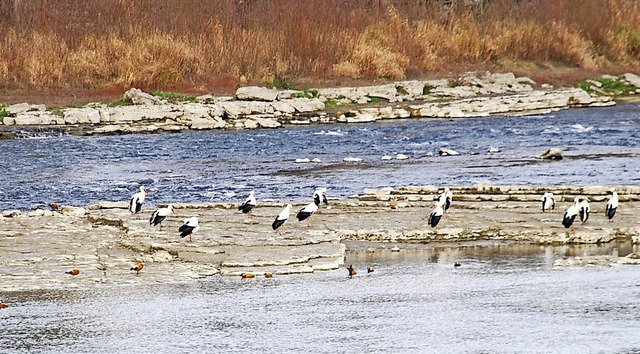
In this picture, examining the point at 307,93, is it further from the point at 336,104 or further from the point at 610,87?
the point at 610,87

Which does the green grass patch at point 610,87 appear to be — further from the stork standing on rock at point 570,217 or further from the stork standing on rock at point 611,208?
the stork standing on rock at point 570,217

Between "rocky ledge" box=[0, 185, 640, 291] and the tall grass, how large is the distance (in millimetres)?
26327

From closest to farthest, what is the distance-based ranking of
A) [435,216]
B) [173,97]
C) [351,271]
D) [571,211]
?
[351,271]
[571,211]
[435,216]
[173,97]

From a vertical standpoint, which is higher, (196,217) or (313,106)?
(196,217)

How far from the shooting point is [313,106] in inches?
1818

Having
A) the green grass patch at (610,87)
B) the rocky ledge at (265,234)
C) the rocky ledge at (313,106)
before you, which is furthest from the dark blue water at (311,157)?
the green grass patch at (610,87)

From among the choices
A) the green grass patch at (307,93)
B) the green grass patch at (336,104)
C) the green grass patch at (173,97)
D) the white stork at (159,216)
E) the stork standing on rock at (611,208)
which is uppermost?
the stork standing on rock at (611,208)

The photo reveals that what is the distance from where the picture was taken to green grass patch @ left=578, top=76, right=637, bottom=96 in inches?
2109

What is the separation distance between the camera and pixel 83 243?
59.2 ft

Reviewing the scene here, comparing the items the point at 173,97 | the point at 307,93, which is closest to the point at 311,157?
the point at 173,97

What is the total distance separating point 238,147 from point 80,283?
2143 centimetres

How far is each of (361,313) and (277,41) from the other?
3880 cm

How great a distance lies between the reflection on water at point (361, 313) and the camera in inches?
476

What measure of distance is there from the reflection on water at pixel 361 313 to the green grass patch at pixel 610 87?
126ft
